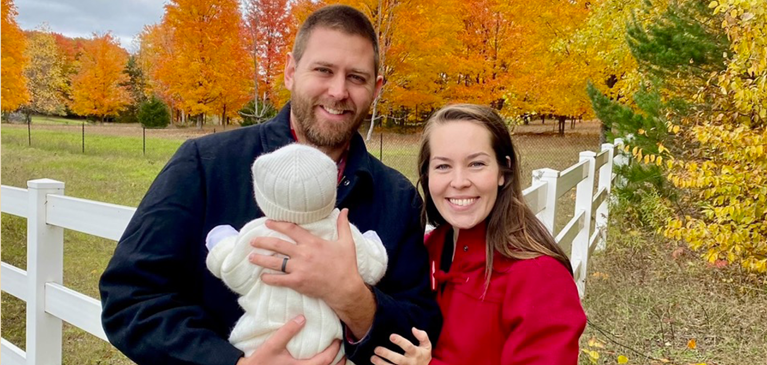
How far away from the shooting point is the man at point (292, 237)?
1526 mm

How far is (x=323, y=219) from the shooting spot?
1.56 m

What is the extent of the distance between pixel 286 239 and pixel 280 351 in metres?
0.28

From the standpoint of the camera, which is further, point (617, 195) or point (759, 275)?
point (617, 195)

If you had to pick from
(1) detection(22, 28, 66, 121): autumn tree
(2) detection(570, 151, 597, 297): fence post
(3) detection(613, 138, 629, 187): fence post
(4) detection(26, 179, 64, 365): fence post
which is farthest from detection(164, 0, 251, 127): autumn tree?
(4) detection(26, 179, 64, 365): fence post

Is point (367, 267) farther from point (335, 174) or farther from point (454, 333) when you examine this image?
point (454, 333)

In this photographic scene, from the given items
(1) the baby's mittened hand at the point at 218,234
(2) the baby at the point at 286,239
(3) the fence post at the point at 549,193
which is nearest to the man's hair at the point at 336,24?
(2) the baby at the point at 286,239

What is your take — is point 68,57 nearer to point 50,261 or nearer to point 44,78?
point 44,78

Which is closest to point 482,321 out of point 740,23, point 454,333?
point 454,333

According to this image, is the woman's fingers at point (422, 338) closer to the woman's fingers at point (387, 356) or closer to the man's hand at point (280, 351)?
the woman's fingers at point (387, 356)

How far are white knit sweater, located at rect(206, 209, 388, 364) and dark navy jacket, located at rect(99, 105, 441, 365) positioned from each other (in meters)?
0.08

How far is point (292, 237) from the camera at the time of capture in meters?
1.49

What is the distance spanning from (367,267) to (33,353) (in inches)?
88.7

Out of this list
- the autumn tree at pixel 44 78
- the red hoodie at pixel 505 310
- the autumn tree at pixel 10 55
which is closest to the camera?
the red hoodie at pixel 505 310

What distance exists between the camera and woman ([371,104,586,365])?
5.49 feet
